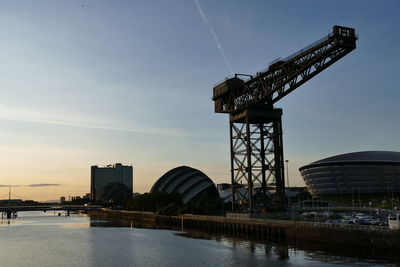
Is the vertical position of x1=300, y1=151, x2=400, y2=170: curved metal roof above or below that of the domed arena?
above

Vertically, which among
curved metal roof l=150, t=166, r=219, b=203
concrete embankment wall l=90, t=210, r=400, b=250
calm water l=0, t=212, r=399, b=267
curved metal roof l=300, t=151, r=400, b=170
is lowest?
calm water l=0, t=212, r=399, b=267

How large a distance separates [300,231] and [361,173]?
12178 cm

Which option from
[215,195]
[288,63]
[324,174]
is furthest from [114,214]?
[288,63]

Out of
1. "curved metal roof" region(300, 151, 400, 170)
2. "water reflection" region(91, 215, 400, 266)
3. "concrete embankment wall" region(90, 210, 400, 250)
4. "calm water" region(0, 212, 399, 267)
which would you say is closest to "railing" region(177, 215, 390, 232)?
"concrete embankment wall" region(90, 210, 400, 250)

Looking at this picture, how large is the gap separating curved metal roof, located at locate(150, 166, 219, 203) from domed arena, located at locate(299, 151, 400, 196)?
5205cm

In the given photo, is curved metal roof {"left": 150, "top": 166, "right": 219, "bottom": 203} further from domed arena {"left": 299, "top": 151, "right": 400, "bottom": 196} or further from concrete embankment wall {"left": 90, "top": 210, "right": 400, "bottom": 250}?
concrete embankment wall {"left": 90, "top": 210, "right": 400, "bottom": 250}

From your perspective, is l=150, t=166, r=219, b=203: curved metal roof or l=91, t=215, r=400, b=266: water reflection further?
l=150, t=166, r=219, b=203: curved metal roof

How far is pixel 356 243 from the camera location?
50375 millimetres

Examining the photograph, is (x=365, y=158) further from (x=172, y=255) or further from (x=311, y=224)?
(x=172, y=255)

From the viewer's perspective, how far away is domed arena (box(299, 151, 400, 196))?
169625mm

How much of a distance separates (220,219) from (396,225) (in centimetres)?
4300

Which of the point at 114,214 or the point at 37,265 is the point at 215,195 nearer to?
the point at 114,214

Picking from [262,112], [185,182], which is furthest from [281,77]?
[185,182]

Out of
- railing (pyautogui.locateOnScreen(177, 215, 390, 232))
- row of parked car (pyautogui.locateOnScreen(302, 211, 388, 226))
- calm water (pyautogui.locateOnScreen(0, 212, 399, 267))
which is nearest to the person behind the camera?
calm water (pyautogui.locateOnScreen(0, 212, 399, 267))
